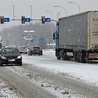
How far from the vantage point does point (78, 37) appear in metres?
34.3

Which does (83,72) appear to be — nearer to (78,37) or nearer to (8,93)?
(8,93)

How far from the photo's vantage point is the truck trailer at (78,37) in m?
31.4

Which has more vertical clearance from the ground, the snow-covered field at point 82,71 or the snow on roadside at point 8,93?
the snow on roadside at point 8,93

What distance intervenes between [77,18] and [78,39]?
1865 mm

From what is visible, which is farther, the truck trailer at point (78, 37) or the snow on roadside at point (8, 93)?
the truck trailer at point (78, 37)

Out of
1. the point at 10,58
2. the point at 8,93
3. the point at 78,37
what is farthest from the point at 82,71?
the point at 78,37

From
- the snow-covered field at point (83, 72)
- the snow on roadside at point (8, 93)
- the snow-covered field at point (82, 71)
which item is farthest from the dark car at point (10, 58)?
the snow on roadside at point (8, 93)

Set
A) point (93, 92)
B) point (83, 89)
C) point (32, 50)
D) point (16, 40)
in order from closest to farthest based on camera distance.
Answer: point (93, 92), point (83, 89), point (32, 50), point (16, 40)

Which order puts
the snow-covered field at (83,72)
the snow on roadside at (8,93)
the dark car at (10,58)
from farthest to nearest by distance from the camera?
the dark car at (10,58) → the snow-covered field at (83,72) → the snow on roadside at (8,93)

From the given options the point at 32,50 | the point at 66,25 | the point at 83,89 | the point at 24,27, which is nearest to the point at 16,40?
the point at 24,27

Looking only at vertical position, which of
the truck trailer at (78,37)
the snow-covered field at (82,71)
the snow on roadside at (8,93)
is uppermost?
the truck trailer at (78,37)

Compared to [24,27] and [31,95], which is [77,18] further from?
[24,27]

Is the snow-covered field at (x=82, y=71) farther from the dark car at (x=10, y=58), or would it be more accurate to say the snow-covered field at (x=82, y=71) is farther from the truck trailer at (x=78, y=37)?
the truck trailer at (x=78, y=37)

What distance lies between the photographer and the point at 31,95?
12383 mm
